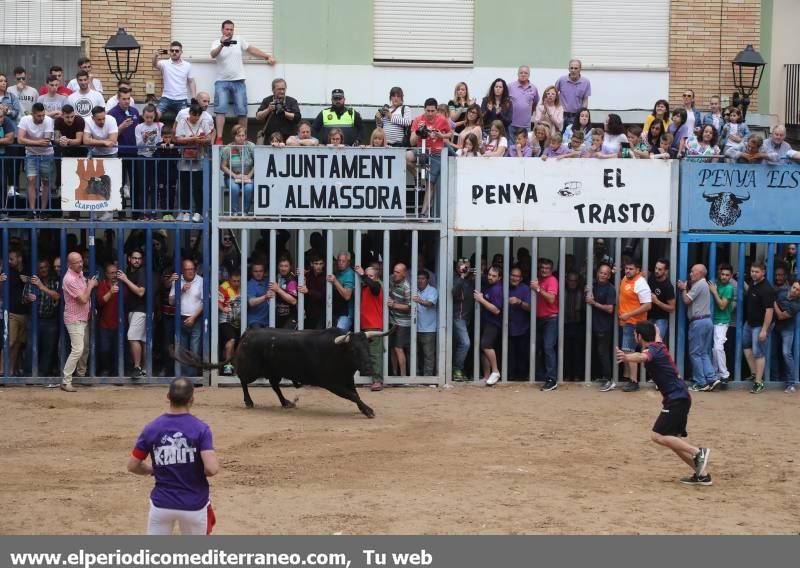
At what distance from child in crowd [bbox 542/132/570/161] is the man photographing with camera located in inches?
151

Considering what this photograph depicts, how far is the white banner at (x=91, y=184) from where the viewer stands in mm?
19453

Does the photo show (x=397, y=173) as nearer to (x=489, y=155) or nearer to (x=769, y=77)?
(x=489, y=155)

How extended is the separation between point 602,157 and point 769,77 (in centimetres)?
717

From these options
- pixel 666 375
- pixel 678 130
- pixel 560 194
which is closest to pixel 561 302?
pixel 560 194

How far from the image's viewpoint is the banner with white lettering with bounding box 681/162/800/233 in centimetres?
2014

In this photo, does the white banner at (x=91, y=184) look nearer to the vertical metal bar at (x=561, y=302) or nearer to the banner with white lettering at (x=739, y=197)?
the vertical metal bar at (x=561, y=302)

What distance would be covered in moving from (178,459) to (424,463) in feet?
18.6

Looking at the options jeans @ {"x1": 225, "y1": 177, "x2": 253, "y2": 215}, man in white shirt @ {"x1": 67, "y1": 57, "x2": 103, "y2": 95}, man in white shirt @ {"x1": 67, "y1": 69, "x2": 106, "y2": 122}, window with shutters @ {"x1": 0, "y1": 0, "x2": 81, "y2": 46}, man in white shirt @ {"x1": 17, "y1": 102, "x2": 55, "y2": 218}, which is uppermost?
window with shutters @ {"x1": 0, "y1": 0, "x2": 81, "y2": 46}

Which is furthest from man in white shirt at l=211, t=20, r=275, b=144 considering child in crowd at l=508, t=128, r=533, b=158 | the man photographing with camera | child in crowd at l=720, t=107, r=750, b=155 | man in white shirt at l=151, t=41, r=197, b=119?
child in crowd at l=720, t=107, r=750, b=155

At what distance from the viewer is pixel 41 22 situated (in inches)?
947

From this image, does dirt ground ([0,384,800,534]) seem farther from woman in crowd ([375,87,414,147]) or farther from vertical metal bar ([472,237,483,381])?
woman in crowd ([375,87,414,147])

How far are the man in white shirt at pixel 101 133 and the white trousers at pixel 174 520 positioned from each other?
10833 mm

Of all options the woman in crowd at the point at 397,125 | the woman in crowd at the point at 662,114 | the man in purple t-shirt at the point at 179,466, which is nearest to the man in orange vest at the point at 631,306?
the woman in crowd at the point at 662,114

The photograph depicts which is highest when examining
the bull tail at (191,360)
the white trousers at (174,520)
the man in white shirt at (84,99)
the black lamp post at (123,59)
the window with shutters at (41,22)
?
the window with shutters at (41,22)
